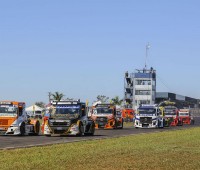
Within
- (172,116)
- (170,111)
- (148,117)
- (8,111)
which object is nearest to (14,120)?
(8,111)

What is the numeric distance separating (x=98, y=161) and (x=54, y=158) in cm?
168

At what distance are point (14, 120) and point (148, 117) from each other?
77.3 feet

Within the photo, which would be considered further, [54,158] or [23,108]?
[23,108]

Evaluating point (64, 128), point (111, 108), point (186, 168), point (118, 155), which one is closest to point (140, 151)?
point (118, 155)

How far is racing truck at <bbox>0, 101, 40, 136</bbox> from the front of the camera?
124ft

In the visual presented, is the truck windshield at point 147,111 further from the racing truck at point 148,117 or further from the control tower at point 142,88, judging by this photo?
the control tower at point 142,88

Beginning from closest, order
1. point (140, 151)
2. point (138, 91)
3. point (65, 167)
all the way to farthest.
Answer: point (65, 167), point (140, 151), point (138, 91)

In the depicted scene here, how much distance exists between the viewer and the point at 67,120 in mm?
37094

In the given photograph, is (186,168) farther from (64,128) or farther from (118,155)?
(64,128)

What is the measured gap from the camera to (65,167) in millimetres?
15992

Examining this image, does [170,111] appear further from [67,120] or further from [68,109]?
[67,120]

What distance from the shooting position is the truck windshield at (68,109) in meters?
38.1

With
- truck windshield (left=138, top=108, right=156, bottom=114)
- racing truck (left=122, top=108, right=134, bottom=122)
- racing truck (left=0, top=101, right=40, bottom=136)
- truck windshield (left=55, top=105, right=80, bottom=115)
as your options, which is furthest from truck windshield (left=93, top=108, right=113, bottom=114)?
racing truck (left=122, top=108, right=134, bottom=122)

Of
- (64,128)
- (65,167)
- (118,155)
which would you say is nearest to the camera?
(65,167)
